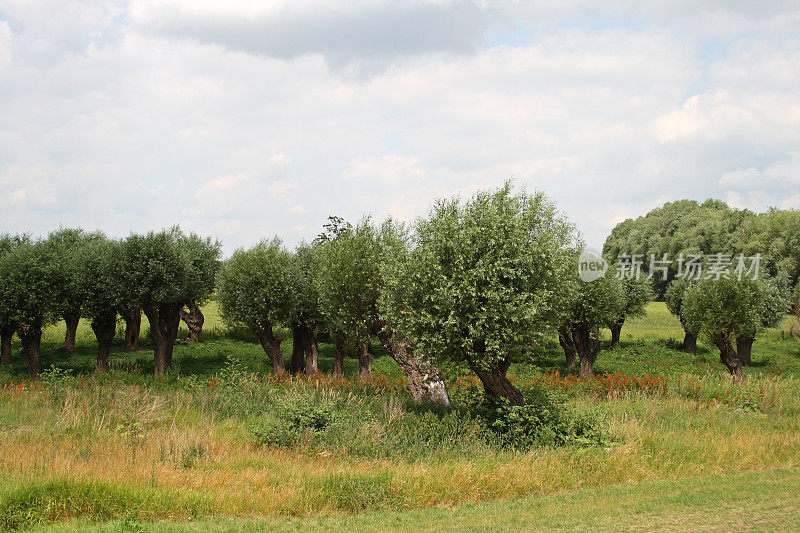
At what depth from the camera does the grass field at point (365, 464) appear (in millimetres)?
9117

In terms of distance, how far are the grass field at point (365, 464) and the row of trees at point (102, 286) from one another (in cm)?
966

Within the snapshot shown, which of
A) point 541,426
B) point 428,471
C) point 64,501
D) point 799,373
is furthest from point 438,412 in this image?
point 799,373

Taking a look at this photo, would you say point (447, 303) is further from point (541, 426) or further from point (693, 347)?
point (693, 347)

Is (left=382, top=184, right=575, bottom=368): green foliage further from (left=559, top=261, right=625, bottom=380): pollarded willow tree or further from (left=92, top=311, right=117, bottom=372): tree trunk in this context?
(left=92, top=311, right=117, bottom=372): tree trunk

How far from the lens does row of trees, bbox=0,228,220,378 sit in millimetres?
28828

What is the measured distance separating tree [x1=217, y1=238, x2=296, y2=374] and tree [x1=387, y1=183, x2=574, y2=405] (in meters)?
14.6

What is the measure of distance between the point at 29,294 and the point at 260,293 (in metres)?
12.1

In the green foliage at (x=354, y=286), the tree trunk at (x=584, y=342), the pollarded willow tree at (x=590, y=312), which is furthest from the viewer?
the tree trunk at (x=584, y=342)

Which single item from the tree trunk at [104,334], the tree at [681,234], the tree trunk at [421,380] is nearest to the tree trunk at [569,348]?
the tree trunk at [421,380]

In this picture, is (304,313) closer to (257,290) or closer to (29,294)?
(257,290)

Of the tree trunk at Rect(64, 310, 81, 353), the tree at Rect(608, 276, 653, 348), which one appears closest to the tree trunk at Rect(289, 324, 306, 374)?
the tree trunk at Rect(64, 310, 81, 353)

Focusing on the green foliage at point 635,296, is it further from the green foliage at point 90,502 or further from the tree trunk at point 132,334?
the green foliage at point 90,502

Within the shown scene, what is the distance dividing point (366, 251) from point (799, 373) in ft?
108

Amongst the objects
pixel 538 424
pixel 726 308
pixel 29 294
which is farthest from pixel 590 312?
pixel 29 294
